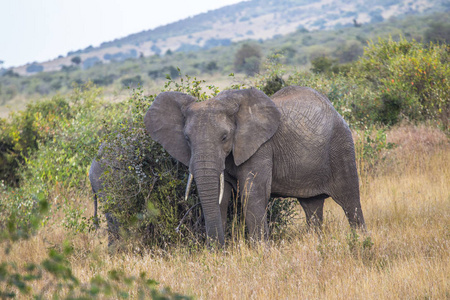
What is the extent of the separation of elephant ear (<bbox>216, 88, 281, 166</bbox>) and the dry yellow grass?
104cm

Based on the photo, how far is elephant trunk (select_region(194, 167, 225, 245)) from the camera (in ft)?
18.0

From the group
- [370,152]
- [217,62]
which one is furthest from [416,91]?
[217,62]

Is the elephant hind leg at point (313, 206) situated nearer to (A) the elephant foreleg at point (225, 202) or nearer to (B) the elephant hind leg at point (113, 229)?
(A) the elephant foreleg at point (225, 202)

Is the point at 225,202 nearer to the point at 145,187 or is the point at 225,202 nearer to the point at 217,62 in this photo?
the point at 145,187

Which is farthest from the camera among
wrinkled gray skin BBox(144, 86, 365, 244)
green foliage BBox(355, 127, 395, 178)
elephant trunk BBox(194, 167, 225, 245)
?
green foliage BBox(355, 127, 395, 178)

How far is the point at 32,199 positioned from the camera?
27.9ft

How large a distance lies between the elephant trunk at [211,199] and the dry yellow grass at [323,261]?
21 cm

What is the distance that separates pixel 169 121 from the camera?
5969 millimetres

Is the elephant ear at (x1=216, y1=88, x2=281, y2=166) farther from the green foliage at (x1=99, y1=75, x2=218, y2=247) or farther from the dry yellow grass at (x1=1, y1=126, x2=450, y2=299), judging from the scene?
the dry yellow grass at (x1=1, y1=126, x2=450, y2=299)

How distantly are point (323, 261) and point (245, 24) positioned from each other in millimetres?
162928

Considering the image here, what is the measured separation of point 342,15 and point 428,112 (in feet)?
460

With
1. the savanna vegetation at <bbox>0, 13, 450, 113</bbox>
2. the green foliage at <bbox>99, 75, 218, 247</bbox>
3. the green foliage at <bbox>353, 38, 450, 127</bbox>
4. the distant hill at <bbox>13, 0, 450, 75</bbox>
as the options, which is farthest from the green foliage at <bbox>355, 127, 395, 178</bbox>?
the distant hill at <bbox>13, 0, 450, 75</bbox>

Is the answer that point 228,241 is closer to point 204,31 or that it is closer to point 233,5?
point 204,31

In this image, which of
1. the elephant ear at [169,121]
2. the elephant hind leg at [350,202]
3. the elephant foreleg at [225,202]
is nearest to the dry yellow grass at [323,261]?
the elephant hind leg at [350,202]
